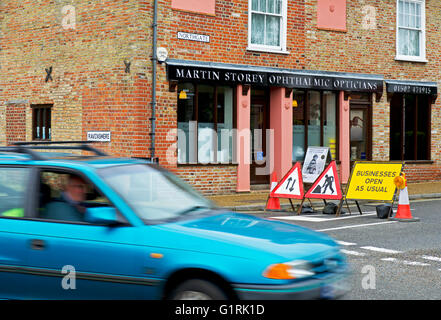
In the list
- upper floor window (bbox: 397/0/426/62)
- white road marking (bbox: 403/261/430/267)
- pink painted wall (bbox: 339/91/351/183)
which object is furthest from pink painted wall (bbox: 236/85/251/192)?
white road marking (bbox: 403/261/430/267)

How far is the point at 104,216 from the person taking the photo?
17.1ft

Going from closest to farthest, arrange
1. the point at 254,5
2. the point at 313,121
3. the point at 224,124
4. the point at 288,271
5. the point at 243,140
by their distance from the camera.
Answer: the point at 288,271
the point at 224,124
the point at 243,140
the point at 254,5
the point at 313,121

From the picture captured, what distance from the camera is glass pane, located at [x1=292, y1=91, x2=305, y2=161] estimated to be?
2025 centimetres

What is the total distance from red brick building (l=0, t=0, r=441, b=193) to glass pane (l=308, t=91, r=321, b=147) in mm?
39

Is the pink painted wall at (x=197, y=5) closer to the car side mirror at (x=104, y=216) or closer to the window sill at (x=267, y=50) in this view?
the window sill at (x=267, y=50)

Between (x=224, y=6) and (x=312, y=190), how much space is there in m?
6.59

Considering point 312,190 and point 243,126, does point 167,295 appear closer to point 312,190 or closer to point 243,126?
point 312,190

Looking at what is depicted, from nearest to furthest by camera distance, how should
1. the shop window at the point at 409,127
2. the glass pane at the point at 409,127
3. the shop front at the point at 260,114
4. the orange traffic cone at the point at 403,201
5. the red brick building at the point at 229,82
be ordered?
1. the orange traffic cone at the point at 403,201
2. the red brick building at the point at 229,82
3. the shop front at the point at 260,114
4. the shop window at the point at 409,127
5. the glass pane at the point at 409,127

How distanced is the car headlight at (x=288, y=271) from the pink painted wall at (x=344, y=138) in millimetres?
16288

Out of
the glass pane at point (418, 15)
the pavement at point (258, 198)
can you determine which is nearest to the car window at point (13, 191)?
the pavement at point (258, 198)

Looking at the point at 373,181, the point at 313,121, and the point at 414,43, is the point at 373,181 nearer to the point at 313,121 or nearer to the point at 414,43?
the point at 313,121

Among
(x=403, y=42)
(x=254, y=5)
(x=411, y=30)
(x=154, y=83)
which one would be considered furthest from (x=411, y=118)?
(x=154, y=83)

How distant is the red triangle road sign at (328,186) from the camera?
47.4ft

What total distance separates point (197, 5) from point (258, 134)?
169 inches
